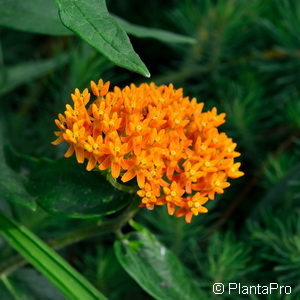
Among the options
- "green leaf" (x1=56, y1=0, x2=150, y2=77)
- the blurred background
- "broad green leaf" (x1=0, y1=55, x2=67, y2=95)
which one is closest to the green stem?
the blurred background

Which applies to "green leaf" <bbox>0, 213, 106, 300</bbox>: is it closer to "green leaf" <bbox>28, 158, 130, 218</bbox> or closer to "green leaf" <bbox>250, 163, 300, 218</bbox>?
"green leaf" <bbox>28, 158, 130, 218</bbox>

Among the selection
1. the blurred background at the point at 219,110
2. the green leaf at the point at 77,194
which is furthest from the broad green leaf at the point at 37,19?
the green leaf at the point at 77,194

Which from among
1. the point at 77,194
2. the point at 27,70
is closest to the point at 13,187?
the point at 77,194

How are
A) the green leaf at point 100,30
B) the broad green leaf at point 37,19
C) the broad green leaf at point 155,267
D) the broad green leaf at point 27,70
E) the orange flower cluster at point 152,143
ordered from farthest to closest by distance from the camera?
the broad green leaf at point 27,70 < the broad green leaf at point 37,19 < the broad green leaf at point 155,267 < the orange flower cluster at point 152,143 < the green leaf at point 100,30

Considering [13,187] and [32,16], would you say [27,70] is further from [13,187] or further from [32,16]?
[13,187]

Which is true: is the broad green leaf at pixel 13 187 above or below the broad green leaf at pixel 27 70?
above

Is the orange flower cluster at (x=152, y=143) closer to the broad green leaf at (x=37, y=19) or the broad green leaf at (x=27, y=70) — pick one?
the broad green leaf at (x=37, y=19)

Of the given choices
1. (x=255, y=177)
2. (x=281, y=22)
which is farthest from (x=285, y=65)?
(x=255, y=177)
